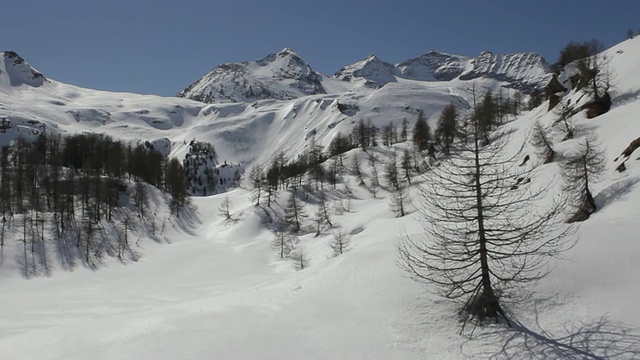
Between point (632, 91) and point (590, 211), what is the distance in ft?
102

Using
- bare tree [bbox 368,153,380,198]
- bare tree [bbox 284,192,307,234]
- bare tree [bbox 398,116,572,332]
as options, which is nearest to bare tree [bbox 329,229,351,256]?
bare tree [bbox 284,192,307,234]

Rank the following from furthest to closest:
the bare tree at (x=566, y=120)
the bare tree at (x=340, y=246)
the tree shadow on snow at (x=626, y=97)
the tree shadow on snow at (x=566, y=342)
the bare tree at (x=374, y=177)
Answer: the bare tree at (x=374, y=177), the bare tree at (x=566, y=120), the tree shadow on snow at (x=626, y=97), the bare tree at (x=340, y=246), the tree shadow on snow at (x=566, y=342)

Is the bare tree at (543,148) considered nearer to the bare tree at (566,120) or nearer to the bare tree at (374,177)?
the bare tree at (566,120)

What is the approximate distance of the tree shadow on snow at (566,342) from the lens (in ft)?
30.6

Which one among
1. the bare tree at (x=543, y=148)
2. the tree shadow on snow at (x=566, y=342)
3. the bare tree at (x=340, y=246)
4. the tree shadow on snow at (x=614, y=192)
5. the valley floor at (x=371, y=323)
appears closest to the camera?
the tree shadow on snow at (x=566, y=342)

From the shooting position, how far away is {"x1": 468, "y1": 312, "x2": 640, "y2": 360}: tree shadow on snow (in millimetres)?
9320

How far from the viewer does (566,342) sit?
395 inches

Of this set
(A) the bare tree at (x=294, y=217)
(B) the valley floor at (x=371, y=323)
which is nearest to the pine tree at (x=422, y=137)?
(A) the bare tree at (x=294, y=217)

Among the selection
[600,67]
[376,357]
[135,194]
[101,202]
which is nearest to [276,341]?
[376,357]

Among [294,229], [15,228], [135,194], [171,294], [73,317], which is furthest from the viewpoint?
[135,194]

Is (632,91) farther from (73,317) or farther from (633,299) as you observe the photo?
(73,317)

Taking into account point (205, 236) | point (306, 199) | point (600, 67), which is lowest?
point (205, 236)

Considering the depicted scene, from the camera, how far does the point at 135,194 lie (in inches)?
3127

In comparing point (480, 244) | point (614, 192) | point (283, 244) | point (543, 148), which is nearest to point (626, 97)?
point (543, 148)
